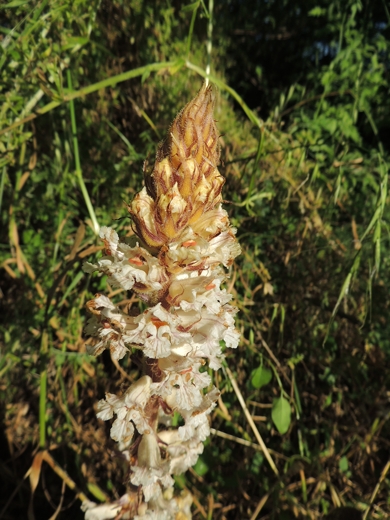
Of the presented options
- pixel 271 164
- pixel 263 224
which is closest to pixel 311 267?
pixel 263 224

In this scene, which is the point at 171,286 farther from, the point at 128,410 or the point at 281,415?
the point at 281,415

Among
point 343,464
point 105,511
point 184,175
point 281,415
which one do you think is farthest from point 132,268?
point 343,464

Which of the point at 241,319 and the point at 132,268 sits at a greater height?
the point at 132,268

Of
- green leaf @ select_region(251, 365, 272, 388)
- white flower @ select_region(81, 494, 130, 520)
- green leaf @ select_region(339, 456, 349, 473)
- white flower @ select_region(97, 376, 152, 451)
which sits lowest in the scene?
green leaf @ select_region(339, 456, 349, 473)

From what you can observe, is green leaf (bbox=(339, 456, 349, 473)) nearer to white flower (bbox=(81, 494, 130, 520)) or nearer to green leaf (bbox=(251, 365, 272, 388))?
green leaf (bbox=(251, 365, 272, 388))

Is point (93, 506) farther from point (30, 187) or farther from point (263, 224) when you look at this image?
point (30, 187)

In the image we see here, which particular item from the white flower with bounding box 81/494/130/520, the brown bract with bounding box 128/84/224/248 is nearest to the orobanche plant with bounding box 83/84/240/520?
the brown bract with bounding box 128/84/224/248
